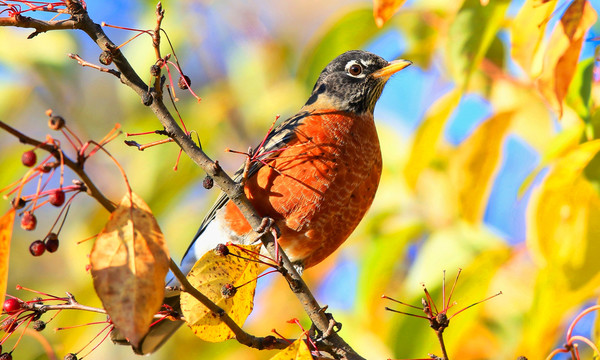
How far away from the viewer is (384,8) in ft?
6.74

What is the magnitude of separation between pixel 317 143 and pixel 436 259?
0.84 meters

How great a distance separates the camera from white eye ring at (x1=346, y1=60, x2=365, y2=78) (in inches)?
159

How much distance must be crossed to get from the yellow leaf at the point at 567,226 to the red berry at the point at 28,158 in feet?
5.69

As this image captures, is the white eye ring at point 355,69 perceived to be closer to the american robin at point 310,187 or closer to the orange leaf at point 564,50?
the american robin at point 310,187

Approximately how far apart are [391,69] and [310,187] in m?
1.22

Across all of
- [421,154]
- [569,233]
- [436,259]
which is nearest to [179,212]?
[436,259]

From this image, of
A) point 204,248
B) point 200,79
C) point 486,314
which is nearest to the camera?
point 204,248

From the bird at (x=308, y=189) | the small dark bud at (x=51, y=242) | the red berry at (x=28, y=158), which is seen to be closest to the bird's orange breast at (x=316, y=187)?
the bird at (x=308, y=189)

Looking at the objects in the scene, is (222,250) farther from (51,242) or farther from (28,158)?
(28,158)

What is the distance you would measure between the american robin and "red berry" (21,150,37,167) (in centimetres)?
134

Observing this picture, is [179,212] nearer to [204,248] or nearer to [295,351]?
[204,248]

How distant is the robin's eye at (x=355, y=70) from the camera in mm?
4048

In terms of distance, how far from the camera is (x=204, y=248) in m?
3.38

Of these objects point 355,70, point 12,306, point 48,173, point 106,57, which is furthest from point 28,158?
point 355,70
